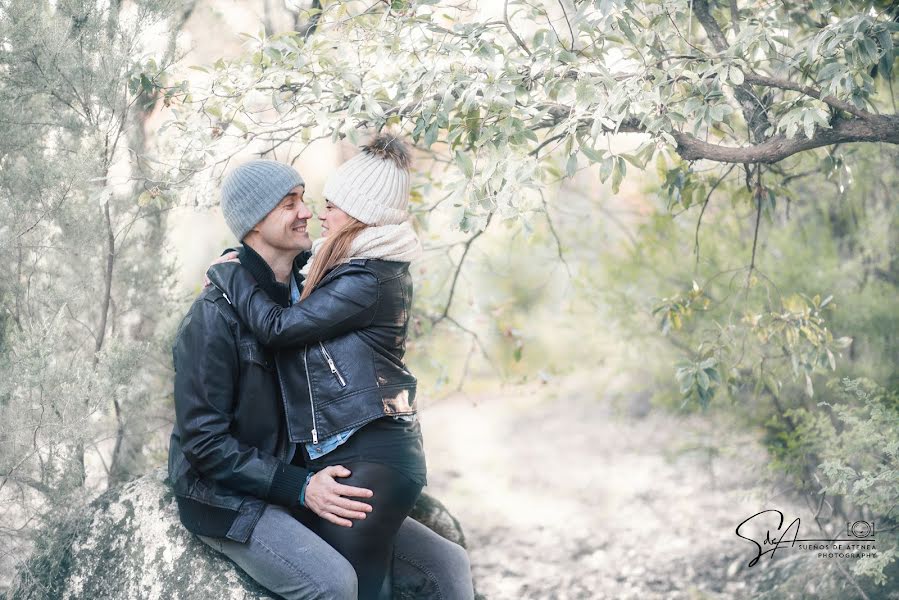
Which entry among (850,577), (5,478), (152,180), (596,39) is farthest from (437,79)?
(850,577)

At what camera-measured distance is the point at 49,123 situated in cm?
296

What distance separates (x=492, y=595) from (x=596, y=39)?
3466 millimetres

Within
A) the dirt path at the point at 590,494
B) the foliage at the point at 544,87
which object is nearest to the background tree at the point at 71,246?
the foliage at the point at 544,87

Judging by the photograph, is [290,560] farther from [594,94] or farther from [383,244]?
[594,94]

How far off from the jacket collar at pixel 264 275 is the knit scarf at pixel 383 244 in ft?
0.37

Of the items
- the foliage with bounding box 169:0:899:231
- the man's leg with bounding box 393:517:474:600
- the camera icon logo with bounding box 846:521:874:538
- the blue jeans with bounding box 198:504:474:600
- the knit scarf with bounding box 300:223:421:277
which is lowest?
the camera icon logo with bounding box 846:521:874:538

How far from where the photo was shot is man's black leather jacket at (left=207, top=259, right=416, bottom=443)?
7.64 ft

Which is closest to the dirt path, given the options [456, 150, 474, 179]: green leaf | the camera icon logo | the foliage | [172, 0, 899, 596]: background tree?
the camera icon logo

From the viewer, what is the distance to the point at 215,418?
7.71ft

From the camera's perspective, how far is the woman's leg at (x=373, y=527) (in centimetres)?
239

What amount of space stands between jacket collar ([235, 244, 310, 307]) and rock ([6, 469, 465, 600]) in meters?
0.77

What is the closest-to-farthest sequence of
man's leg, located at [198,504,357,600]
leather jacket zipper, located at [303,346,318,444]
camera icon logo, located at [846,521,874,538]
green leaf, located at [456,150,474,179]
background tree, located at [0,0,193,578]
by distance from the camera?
1. man's leg, located at [198,504,357,600]
2. leather jacket zipper, located at [303,346,318,444]
3. green leaf, located at [456,150,474,179]
4. background tree, located at [0,0,193,578]
5. camera icon logo, located at [846,521,874,538]

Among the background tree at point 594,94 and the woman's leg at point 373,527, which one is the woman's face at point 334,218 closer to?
the background tree at point 594,94

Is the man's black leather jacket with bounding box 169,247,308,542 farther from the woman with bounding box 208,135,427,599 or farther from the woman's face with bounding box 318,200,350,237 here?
the woman's face with bounding box 318,200,350,237
